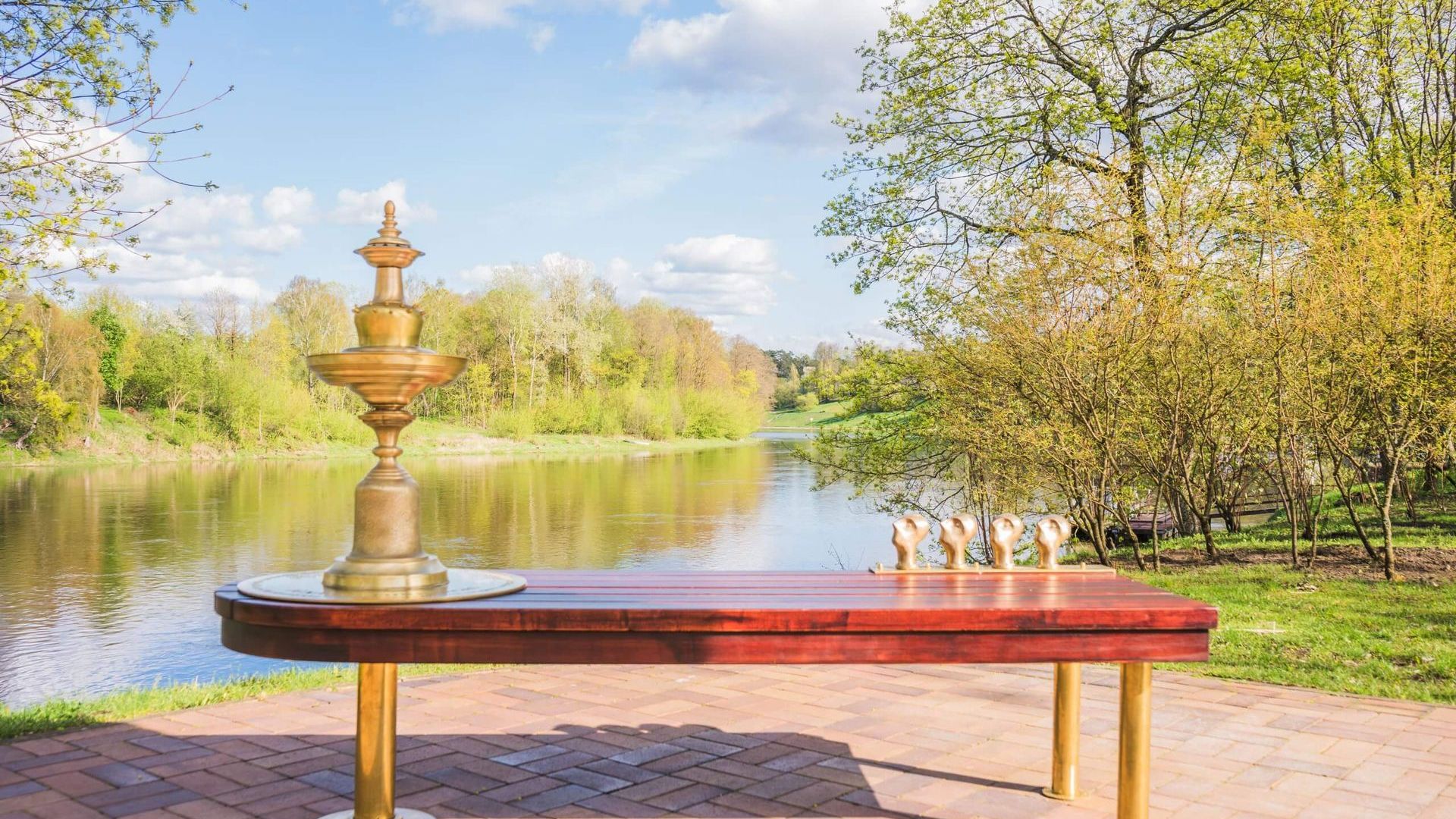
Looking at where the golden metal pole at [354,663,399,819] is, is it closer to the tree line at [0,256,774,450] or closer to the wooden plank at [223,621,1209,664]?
the wooden plank at [223,621,1209,664]

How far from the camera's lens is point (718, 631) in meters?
2.36

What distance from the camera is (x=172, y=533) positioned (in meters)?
17.8

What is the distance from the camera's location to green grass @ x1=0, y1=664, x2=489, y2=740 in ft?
13.4

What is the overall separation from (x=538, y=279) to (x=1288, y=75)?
39.3 metres

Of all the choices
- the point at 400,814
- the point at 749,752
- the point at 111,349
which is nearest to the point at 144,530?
the point at 749,752

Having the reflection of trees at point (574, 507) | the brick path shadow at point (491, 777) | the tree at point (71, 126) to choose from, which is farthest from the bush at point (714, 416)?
the brick path shadow at point (491, 777)

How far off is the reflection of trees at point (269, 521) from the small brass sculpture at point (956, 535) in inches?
414

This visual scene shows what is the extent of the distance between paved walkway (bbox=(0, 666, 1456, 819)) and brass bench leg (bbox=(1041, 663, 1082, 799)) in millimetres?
60

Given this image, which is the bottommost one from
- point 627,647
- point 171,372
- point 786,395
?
point 627,647

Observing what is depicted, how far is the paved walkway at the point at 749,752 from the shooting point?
3.22 meters

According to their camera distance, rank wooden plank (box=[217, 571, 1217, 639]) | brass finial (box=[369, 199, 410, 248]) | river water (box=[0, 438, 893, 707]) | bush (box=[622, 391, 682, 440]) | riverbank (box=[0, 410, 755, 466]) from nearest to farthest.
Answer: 1. wooden plank (box=[217, 571, 1217, 639])
2. brass finial (box=[369, 199, 410, 248])
3. river water (box=[0, 438, 893, 707])
4. riverbank (box=[0, 410, 755, 466])
5. bush (box=[622, 391, 682, 440])

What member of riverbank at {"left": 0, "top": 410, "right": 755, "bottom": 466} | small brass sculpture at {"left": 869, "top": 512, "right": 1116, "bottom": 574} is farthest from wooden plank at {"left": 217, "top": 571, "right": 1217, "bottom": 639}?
riverbank at {"left": 0, "top": 410, "right": 755, "bottom": 466}

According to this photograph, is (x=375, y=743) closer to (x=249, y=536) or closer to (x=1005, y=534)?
(x=1005, y=534)

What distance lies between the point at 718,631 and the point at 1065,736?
1473 mm
